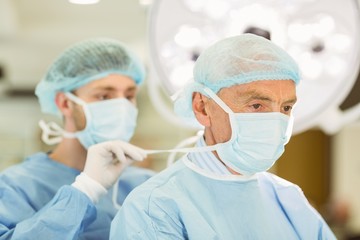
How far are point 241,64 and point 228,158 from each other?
0.25 meters

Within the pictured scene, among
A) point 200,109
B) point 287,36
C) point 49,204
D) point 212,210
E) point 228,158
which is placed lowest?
point 49,204

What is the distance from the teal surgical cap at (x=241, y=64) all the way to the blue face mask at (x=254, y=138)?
0.05 m

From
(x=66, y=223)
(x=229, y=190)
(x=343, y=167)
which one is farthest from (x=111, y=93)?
(x=343, y=167)

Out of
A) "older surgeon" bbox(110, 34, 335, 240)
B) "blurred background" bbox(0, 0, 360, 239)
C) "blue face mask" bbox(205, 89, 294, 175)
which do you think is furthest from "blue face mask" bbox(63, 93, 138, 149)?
"blue face mask" bbox(205, 89, 294, 175)

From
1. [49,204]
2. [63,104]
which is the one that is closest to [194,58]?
[63,104]

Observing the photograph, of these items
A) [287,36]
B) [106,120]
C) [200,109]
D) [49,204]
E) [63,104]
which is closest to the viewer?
[200,109]

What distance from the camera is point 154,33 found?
216 centimetres

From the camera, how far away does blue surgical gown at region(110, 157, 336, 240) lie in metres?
1.70

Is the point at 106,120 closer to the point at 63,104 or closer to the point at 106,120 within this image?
the point at 106,120

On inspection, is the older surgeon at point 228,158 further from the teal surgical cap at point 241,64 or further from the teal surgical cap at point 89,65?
the teal surgical cap at point 89,65

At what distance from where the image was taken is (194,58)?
222 centimetres

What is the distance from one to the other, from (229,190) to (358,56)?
0.67 metres

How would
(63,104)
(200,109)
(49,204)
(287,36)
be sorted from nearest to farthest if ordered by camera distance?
(200,109) < (49,204) < (287,36) < (63,104)

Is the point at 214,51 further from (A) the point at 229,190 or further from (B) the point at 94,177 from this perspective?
(B) the point at 94,177
